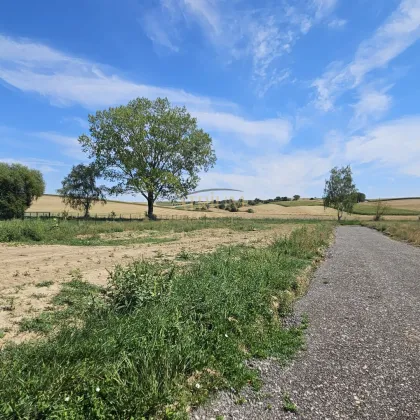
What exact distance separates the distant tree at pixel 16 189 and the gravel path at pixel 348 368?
54939 mm

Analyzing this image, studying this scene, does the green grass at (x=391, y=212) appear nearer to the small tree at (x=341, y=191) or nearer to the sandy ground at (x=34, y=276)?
the small tree at (x=341, y=191)

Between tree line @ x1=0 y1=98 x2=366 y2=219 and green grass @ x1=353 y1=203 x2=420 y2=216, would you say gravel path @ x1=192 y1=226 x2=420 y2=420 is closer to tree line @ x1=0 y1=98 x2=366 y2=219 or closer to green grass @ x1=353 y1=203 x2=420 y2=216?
tree line @ x1=0 y1=98 x2=366 y2=219

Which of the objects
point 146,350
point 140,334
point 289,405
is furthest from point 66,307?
point 289,405

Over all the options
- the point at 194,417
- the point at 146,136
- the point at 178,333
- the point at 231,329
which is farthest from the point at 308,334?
the point at 146,136

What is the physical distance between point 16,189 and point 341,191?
66933mm

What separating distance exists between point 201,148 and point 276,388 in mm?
52523

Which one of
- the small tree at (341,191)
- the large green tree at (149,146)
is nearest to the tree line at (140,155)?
the large green tree at (149,146)

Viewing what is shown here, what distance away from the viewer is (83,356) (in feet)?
12.3

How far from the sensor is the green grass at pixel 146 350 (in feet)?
10.3

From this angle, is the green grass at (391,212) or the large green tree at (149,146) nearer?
the large green tree at (149,146)

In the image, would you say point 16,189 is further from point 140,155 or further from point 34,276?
point 34,276

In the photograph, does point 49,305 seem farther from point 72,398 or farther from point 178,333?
point 72,398

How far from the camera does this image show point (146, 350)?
3.90 meters

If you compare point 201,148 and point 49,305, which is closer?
point 49,305
